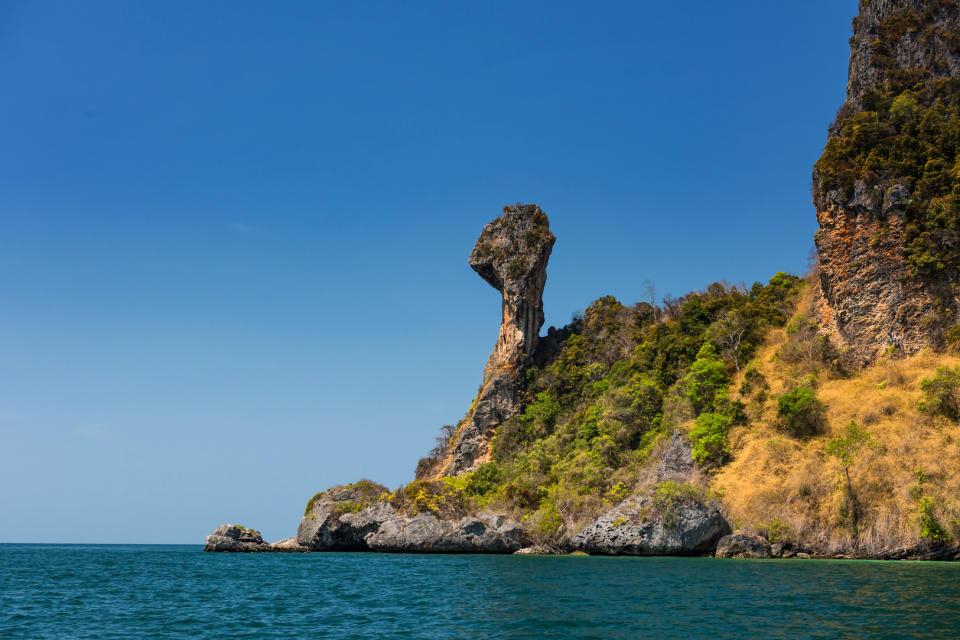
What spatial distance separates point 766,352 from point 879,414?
18371mm

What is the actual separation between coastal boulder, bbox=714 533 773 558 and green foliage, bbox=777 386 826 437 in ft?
33.8

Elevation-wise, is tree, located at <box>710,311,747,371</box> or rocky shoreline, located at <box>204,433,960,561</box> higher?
tree, located at <box>710,311,747,371</box>

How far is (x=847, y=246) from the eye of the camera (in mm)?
56156

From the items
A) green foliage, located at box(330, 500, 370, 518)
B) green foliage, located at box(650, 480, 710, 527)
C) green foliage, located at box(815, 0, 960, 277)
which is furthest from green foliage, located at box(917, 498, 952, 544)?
green foliage, located at box(330, 500, 370, 518)

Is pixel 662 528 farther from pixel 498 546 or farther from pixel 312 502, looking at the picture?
pixel 312 502

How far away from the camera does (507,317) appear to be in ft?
302

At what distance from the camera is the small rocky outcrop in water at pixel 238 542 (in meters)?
77.4

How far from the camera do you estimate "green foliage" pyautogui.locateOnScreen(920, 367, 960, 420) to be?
42.4 metres

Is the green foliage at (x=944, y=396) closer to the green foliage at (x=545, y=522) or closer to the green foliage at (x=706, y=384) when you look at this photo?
the green foliage at (x=706, y=384)

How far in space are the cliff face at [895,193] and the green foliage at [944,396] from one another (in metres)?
7.77

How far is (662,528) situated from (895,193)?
32413 millimetres

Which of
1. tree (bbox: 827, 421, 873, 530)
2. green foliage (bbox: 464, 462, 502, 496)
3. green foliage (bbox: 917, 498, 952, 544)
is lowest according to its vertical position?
green foliage (bbox: 917, 498, 952, 544)

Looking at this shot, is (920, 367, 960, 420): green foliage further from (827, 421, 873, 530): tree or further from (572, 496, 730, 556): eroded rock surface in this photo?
(572, 496, 730, 556): eroded rock surface

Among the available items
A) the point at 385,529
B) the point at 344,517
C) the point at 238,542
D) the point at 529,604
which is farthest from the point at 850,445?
the point at 238,542
